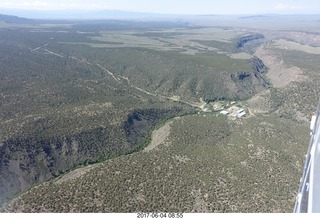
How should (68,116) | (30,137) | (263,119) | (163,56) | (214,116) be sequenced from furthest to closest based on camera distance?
(163,56), (214,116), (263,119), (68,116), (30,137)

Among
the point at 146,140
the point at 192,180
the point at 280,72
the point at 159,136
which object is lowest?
the point at 146,140

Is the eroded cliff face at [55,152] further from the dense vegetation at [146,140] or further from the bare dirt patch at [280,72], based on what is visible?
the bare dirt patch at [280,72]

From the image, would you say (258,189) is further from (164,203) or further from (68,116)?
(68,116)

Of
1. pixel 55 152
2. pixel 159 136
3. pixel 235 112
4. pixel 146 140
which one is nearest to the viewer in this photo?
pixel 55 152

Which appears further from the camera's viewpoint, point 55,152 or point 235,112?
point 235,112

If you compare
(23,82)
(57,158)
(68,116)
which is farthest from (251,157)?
(23,82)

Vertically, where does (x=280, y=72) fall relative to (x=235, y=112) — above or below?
above

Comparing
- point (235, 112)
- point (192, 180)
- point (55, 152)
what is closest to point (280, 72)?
point (235, 112)

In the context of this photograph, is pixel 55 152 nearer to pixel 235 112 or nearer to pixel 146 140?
pixel 146 140

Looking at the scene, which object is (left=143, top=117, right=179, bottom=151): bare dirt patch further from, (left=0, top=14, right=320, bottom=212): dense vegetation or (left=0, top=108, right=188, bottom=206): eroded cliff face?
(left=0, top=108, right=188, bottom=206): eroded cliff face

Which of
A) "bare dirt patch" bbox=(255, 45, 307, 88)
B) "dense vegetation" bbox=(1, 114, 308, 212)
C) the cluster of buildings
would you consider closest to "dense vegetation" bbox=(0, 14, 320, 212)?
"dense vegetation" bbox=(1, 114, 308, 212)

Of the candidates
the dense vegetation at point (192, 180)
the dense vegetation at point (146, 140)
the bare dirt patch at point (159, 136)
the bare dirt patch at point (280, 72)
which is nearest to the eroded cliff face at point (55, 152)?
the dense vegetation at point (146, 140)
